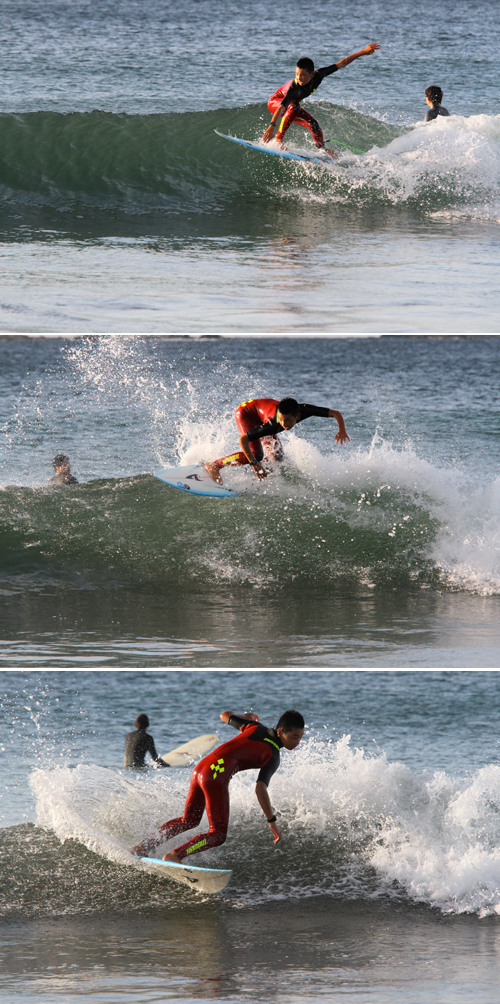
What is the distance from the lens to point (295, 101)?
949 centimetres

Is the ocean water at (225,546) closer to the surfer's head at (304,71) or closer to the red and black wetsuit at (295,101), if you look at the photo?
the red and black wetsuit at (295,101)

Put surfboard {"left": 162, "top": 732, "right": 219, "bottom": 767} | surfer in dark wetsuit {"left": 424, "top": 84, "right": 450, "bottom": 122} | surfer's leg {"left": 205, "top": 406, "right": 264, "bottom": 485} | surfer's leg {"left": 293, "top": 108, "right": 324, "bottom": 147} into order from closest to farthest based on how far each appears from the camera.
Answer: surfer's leg {"left": 205, "top": 406, "right": 264, "bottom": 485}, surfboard {"left": 162, "top": 732, "right": 219, "bottom": 767}, surfer's leg {"left": 293, "top": 108, "right": 324, "bottom": 147}, surfer in dark wetsuit {"left": 424, "top": 84, "right": 450, "bottom": 122}

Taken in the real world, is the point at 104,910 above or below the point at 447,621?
below

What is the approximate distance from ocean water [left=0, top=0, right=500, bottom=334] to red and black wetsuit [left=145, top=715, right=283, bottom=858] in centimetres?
312

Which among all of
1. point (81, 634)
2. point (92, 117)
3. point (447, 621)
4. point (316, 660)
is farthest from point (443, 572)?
point (92, 117)

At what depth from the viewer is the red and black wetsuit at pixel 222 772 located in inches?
220

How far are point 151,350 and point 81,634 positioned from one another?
723cm

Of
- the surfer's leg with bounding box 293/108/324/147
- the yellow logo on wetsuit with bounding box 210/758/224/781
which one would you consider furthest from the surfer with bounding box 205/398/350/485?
the surfer's leg with bounding box 293/108/324/147

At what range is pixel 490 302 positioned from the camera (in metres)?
7.91

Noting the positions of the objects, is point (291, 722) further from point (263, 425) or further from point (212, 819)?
point (263, 425)

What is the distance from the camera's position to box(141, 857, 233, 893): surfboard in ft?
18.3

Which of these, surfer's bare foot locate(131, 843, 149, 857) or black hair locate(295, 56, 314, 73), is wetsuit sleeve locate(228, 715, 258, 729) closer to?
surfer's bare foot locate(131, 843, 149, 857)

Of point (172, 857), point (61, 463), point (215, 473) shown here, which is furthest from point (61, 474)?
point (172, 857)

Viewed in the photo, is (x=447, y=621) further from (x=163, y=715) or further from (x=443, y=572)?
(x=163, y=715)
